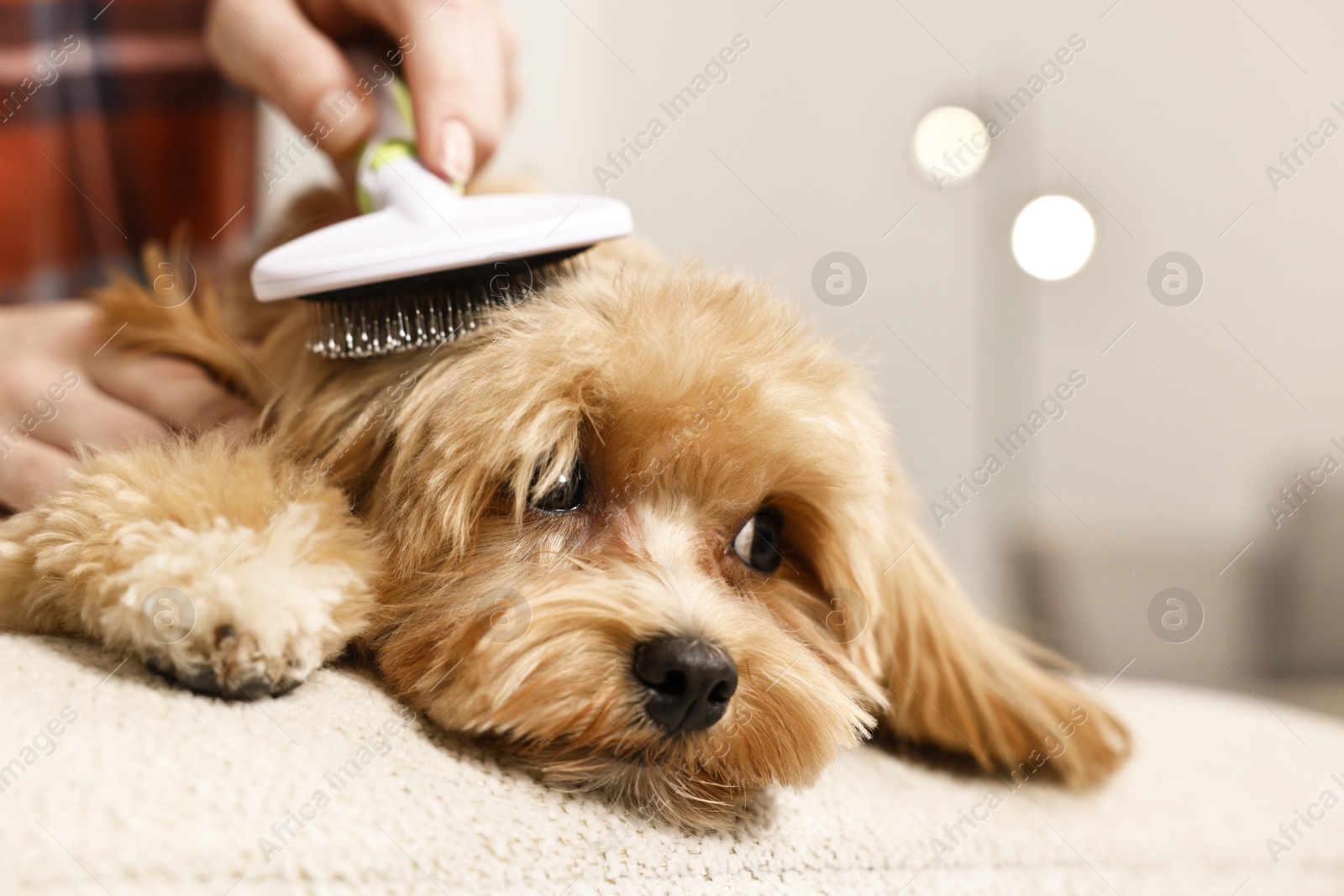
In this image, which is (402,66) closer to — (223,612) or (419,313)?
(419,313)

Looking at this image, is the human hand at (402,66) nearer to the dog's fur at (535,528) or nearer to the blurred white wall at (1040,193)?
the dog's fur at (535,528)

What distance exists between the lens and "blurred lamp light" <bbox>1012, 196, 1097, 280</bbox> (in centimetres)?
377

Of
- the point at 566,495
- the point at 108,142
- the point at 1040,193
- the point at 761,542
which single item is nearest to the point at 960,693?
the point at 761,542

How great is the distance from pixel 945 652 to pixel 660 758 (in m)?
0.64

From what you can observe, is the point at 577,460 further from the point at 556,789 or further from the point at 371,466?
the point at 556,789

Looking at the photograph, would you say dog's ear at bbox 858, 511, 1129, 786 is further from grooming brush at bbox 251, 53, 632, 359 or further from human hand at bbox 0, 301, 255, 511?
human hand at bbox 0, 301, 255, 511

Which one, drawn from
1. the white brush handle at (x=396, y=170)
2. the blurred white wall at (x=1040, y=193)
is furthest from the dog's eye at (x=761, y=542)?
the blurred white wall at (x=1040, y=193)

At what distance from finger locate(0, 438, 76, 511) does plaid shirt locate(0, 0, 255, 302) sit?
0.93 meters

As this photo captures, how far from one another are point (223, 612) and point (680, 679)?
0.43m

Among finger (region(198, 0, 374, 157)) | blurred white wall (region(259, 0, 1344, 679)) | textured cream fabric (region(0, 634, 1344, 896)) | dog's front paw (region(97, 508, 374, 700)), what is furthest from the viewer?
blurred white wall (region(259, 0, 1344, 679))

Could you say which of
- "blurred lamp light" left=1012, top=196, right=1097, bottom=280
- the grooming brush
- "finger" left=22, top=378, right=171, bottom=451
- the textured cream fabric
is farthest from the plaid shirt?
"blurred lamp light" left=1012, top=196, right=1097, bottom=280

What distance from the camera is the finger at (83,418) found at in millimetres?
1250

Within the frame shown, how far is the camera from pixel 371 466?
1109mm

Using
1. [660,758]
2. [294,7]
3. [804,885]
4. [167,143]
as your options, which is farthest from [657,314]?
[167,143]
